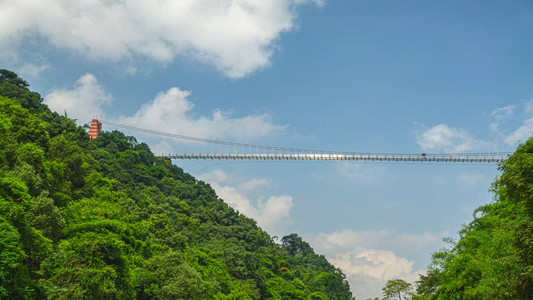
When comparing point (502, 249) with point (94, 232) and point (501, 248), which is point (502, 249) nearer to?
point (501, 248)

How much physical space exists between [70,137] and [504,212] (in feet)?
142

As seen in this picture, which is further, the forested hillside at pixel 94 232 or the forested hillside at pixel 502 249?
the forested hillside at pixel 94 232

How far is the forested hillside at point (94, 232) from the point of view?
24.5m

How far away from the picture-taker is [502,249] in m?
23.7

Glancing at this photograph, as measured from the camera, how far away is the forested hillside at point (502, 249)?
1847 cm

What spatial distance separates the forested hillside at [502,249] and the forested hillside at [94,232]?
74cm

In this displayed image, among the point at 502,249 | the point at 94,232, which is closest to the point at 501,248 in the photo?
the point at 502,249

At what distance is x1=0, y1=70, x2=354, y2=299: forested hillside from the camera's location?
80.2 ft

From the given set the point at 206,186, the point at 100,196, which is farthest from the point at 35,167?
the point at 206,186

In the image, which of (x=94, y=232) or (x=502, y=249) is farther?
(x=94, y=232)

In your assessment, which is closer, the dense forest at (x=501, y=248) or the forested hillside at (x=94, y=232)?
the dense forest at (x=501, y=248)

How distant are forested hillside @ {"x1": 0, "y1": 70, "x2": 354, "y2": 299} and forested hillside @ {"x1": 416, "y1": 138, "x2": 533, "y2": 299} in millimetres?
736

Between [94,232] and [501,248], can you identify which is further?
[94,232]

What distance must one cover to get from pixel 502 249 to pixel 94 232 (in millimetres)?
22834
